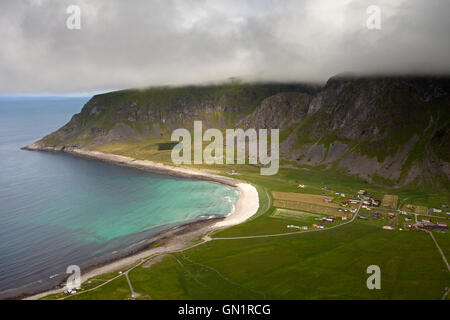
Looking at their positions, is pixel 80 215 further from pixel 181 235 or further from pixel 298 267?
pixel 298 267

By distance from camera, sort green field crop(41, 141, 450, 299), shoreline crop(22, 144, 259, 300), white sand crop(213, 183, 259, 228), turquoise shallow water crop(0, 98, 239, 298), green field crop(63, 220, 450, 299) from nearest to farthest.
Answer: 1. green field crop(63, 220, 450, 299)
2. green field crop(41, 141, 450, 299)
3. shoreline crop(22, 144, 259, 300)
4. turquoise shallow water crop(0, 98, 239, 298)
5. white sand crop(213, 183, 259, 228)

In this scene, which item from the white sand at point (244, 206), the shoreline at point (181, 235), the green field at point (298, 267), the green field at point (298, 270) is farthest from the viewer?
the white sand at point (244, 206)

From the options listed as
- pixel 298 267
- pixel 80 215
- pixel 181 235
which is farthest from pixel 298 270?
pixel 80 215

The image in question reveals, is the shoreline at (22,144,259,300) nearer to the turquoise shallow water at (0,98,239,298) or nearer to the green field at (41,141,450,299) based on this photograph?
the turquoise shallow water at (0,98,239,298)

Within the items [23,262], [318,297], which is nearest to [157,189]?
[23,262]

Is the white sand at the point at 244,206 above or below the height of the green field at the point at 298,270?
above

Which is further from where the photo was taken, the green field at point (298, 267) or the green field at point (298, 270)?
the green field at point (298, 267)

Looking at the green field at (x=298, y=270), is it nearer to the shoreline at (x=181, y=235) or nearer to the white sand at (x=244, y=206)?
the shoreline at (x=181, y=235)

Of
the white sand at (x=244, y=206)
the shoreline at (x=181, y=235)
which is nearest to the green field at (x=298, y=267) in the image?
the shoreline at (x=181, y=235)

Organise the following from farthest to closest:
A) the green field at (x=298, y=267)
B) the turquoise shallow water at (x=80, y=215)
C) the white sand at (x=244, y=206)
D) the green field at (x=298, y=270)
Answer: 1. the white sand at (x=244, y=206)
2. the turquoise shallow water at (x=80, y=215)
3. the green field at (x=298, y=267)
4. the green field at (x=298, y=270)

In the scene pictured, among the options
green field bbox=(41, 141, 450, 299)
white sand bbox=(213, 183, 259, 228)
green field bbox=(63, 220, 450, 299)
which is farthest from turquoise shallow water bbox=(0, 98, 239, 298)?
green field bbox=(63, 220, 450, 299)
